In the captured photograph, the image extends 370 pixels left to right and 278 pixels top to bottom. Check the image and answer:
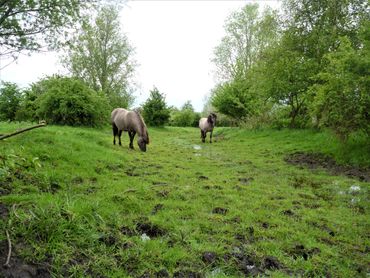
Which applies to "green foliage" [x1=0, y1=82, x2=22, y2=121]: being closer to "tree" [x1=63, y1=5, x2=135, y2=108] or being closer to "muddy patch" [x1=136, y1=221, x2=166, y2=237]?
"tree" [x1=63, y1=5, x2=135, y2=108]

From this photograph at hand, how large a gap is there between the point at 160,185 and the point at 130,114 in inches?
277

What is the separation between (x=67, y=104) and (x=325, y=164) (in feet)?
45.5

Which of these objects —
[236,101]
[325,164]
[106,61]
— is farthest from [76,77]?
[325,164]

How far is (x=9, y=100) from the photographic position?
65.5 feet

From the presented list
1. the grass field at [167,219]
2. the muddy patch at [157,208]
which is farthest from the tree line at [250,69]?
the muddy patch at [157,208]

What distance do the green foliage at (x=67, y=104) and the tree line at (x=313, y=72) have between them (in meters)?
10.4

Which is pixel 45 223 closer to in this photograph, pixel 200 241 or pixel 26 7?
pixel 200 241

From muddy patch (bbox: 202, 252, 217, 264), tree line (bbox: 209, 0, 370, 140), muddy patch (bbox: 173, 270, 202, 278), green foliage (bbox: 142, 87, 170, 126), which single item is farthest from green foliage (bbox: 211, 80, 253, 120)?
muddy patch (bbox: 173, 270, 202, 278)

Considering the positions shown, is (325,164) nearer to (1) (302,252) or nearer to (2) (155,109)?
(1) (302,252)

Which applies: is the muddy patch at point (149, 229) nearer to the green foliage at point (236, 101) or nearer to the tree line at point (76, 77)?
the tree line at point (76, 77)

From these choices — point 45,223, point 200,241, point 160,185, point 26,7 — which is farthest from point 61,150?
point 200,241

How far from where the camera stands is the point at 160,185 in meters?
7.28

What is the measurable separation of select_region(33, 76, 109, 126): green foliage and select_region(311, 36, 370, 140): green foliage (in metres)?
13.0

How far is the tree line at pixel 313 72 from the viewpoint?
408 inches
